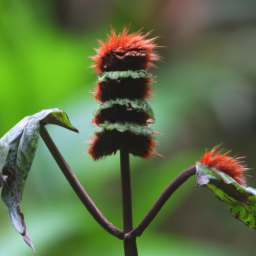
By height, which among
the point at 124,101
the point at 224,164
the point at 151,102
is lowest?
the point at 151,102

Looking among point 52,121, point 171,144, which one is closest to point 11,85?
point 171,144

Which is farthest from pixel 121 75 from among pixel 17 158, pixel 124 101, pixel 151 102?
pixel 151 102

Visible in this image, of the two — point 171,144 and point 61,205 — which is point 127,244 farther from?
point 171,144

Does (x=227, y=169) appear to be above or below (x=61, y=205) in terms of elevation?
above

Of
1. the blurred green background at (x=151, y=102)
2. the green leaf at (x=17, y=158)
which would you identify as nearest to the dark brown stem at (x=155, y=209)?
the green leaf at (x=17, y=158)

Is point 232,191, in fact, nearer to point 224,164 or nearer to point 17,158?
point 224,164

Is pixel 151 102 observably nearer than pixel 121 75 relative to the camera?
No

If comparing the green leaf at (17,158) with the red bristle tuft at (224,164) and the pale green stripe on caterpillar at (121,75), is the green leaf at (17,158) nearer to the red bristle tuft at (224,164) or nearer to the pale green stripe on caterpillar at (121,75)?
the pale green stripe on caterpillar at (121,75)
